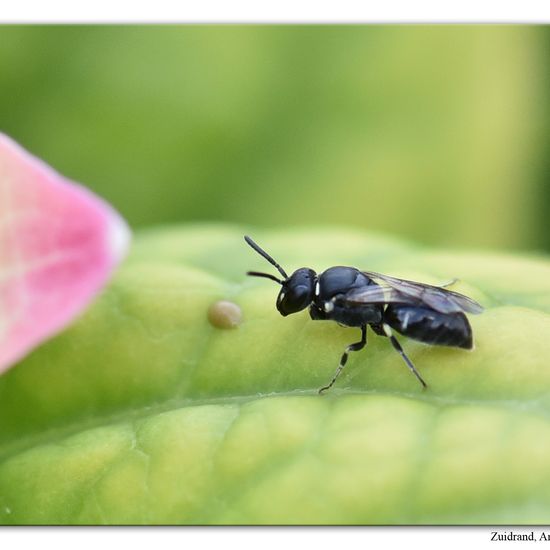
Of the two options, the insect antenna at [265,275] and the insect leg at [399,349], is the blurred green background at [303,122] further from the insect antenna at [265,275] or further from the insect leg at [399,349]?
the insect leg at [399,349]

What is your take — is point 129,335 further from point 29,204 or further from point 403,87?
point 403,87


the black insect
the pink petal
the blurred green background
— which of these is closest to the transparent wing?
the black insect

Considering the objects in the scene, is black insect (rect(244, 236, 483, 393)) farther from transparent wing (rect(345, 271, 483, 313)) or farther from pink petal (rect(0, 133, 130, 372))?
pink petal (rect(0, 133, 130, 372))

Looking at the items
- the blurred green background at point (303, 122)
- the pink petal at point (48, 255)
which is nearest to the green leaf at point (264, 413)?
the pink petal at point (48, 255)

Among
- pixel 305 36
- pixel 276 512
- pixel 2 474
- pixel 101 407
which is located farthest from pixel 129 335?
pixel 305 36

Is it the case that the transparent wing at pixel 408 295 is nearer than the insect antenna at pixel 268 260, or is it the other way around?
the transparent wing at pixel 408 295

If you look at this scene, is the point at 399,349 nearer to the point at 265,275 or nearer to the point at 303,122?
the point at 265,275
